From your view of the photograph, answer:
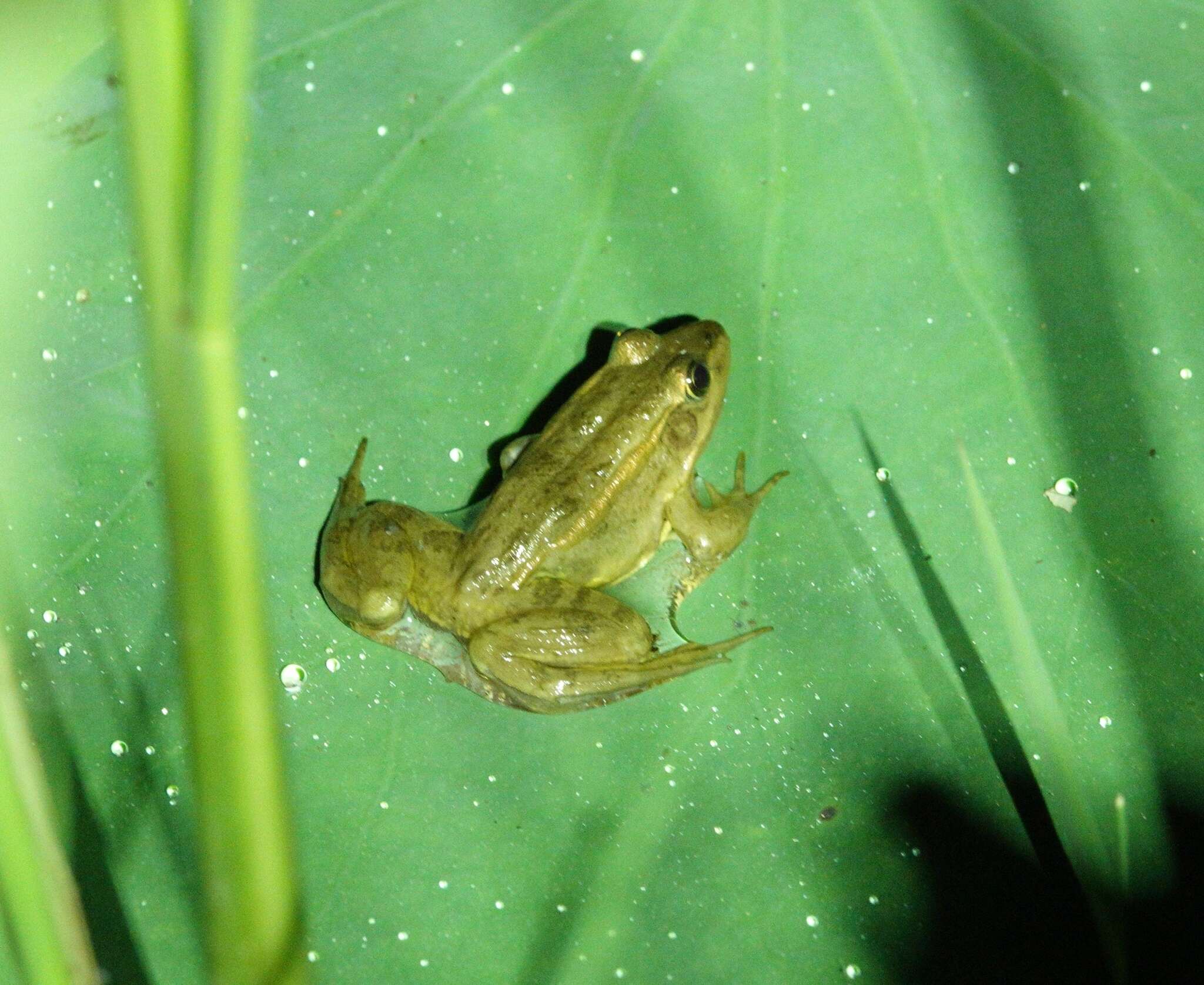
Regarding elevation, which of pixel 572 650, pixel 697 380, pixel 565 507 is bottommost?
pixel 572 650

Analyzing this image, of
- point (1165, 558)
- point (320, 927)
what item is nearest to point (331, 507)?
point (320, 927)

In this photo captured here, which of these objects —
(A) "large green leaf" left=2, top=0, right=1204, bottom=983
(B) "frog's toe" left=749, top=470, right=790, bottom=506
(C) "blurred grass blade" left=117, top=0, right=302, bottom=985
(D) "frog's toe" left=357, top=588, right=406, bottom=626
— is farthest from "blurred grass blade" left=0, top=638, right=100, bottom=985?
(B) "frog's toe" left=749, top=470, right=790, bottom=506

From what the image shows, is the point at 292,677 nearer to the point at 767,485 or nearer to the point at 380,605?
the point at 380,605

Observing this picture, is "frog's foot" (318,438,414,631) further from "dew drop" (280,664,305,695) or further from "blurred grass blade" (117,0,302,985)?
"blurred grass blade" (117,0,302,985)

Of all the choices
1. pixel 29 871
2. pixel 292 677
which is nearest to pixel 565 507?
pixel 292 677

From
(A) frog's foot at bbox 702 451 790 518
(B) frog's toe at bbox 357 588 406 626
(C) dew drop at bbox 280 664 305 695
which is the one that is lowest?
(C) dew drop at bbox 280 664 305 695
